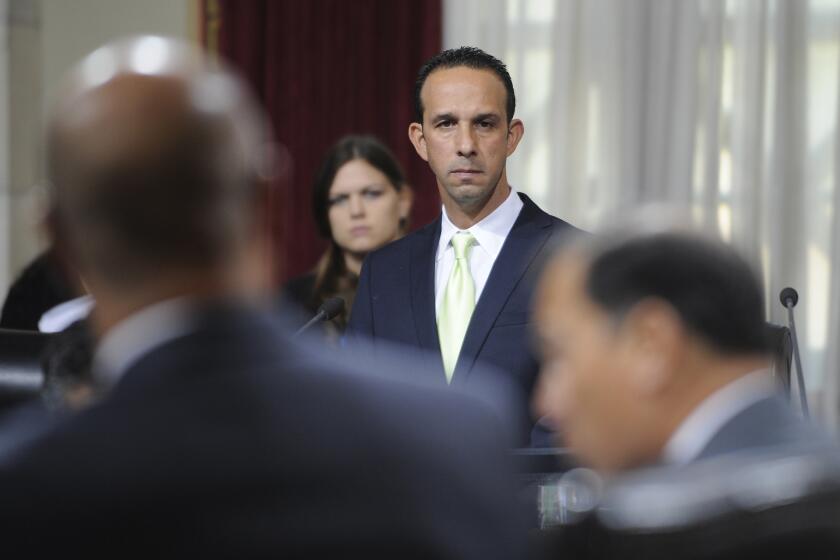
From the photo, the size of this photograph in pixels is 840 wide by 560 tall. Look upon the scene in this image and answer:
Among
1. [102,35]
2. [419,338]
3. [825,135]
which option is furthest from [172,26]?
[419,338]

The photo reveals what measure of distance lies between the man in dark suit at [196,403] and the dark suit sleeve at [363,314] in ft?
6.98

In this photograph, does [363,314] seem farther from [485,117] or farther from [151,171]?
[151,171]

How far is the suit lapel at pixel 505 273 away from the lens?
3.04 meters

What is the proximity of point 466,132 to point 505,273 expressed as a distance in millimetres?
372

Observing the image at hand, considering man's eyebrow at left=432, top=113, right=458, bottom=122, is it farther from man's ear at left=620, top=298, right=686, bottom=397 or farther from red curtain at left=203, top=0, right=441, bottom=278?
red curtain at left=203, top=0, right=441, bottom=278

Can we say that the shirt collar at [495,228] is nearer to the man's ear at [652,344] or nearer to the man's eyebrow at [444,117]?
the man's eyebrow at [444,117]

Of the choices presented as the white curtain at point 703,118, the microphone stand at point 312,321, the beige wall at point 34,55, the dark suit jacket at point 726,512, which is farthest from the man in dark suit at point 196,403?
the beige wall at point 34,55

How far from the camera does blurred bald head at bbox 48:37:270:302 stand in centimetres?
100

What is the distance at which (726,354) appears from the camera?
133 centimetres

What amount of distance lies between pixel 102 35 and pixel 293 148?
109 cm

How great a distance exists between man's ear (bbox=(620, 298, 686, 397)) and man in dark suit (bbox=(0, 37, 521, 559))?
12.0 inches

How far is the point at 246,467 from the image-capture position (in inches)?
38.5

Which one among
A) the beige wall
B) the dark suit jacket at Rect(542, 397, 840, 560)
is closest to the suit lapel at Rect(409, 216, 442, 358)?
the dark suit jacket at Rect(542, 397, 840, 560)

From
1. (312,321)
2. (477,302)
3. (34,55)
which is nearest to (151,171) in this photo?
(312,321)
